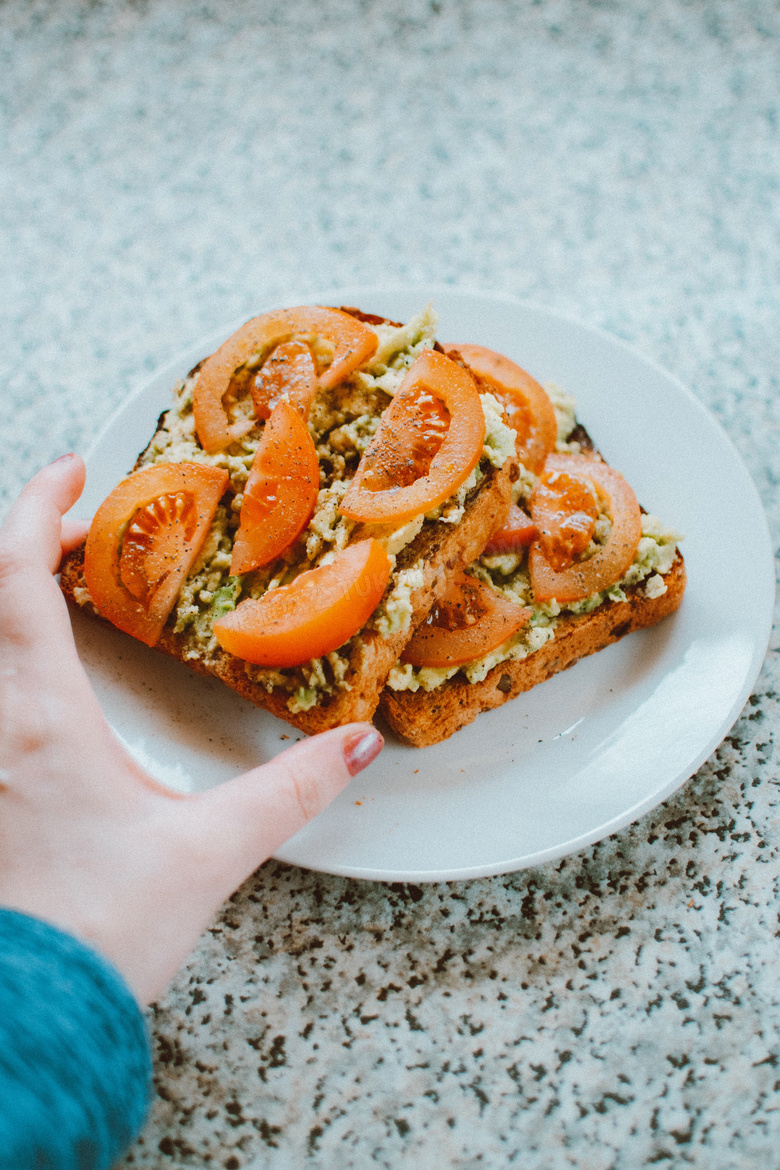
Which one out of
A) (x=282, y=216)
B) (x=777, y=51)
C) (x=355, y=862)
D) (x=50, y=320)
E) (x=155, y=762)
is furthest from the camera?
(x=777, y=51)

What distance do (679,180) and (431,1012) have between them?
3.51m

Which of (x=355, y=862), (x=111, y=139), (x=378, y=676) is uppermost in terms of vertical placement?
(x=111, y=139)

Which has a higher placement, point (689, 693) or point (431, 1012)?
point (689, 693)

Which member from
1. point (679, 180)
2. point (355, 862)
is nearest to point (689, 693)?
point (355, 862)

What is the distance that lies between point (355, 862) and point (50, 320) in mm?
2526

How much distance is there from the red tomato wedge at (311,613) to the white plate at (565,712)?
425 millimetres

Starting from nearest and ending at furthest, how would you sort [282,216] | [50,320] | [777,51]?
[50,320] < [282,216] < [777,51]

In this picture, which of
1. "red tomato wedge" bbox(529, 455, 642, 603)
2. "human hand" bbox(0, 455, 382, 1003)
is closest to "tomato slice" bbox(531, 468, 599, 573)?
"red tomato wedge" bbox(529, 455, 642, 603)

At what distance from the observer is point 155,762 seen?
2229 mm

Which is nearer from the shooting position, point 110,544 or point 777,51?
point 110,544

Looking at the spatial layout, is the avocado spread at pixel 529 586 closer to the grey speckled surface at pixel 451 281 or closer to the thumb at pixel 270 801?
the thumb at pixel 270 801

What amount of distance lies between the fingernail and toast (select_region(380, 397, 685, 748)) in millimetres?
288

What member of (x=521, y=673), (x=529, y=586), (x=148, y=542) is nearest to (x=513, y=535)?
(x=529, y=586)

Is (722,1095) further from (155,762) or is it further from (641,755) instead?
(155,762)
